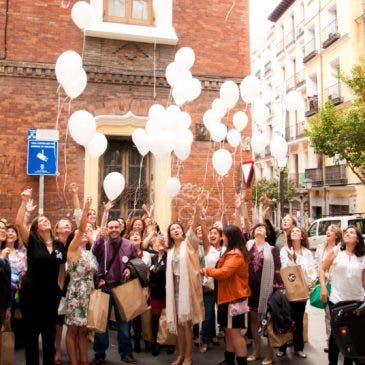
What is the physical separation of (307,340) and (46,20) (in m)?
7.75

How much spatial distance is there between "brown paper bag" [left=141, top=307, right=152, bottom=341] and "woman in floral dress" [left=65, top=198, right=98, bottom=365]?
3.50 ft

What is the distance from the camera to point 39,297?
4.26 meters

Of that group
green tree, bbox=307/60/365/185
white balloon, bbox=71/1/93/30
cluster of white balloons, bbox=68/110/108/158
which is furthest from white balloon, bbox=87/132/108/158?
green tree, bbox=307/60/365/185

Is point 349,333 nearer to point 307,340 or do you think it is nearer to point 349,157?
point 307,340

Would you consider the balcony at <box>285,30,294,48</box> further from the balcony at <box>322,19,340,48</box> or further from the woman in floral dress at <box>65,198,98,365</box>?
the woman in floral dress at <box>65,198,98,365</box>

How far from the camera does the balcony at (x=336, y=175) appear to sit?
1006 inches

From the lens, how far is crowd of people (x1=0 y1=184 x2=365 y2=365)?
4.32 meters

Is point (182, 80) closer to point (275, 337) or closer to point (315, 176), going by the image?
point (275, 337)

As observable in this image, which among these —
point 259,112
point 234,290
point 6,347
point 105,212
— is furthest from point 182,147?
point 6,347

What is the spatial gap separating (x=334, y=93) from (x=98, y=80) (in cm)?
2058

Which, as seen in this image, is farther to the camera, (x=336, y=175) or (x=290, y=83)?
(x=290, y=83)

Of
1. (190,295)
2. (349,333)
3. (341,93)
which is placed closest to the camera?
(349,333)

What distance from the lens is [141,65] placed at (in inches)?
379

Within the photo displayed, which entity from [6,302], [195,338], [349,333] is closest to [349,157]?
[195,338]
